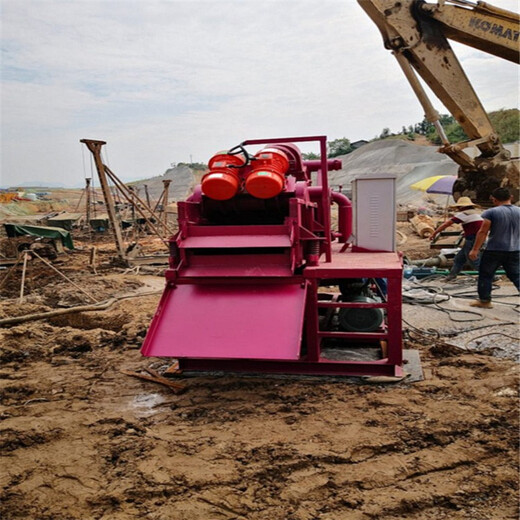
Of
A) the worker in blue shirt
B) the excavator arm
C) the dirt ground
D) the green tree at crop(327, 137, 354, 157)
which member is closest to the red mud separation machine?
the dirt ground

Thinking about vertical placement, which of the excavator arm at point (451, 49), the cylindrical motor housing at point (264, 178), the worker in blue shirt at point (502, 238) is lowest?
the worker in blue shirt at point (502, 238)

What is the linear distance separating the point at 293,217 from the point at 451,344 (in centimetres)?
243

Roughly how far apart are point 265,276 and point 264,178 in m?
0.87

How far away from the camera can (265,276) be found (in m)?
3.88

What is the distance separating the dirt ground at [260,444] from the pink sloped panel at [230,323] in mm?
471

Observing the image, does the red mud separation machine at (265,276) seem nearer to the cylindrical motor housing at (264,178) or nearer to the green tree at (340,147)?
the cylindrical motor housing at (264,178)

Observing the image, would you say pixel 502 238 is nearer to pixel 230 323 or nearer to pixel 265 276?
pixel 265 276

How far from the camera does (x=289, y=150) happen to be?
479cm

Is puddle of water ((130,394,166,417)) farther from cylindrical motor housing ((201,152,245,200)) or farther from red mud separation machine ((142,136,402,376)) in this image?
cylindrical motor housing ((201,152,245,200))

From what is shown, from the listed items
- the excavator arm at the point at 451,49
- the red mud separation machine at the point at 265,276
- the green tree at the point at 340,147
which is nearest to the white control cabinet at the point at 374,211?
the red mud separation machine at the point at 265,276

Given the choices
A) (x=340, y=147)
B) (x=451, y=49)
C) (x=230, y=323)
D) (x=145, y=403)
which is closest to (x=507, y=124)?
(x=340, y=147)

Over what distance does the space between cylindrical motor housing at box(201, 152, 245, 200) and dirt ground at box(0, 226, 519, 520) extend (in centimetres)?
173

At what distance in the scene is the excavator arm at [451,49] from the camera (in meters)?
7.02

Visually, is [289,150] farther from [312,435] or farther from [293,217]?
[312,435]
